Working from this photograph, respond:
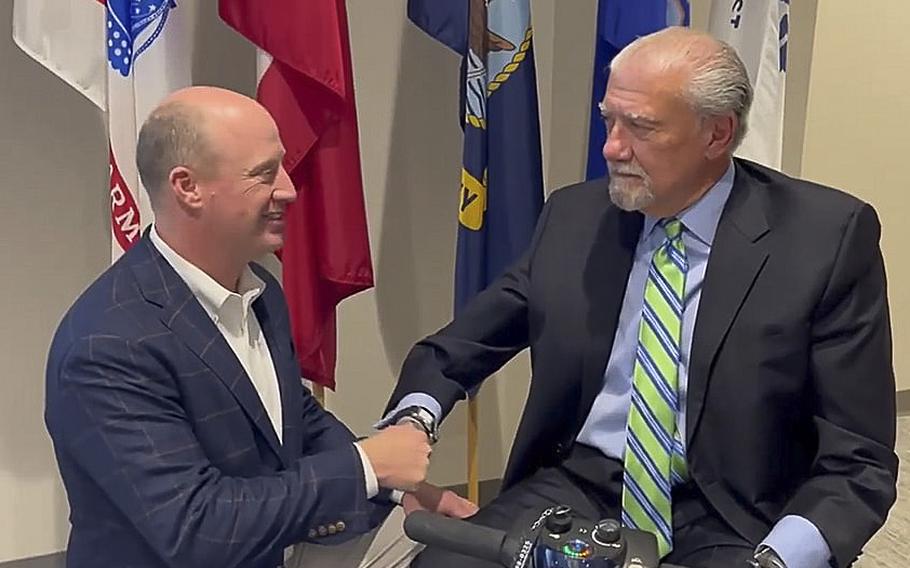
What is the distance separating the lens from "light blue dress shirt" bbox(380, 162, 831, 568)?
5.95 ft

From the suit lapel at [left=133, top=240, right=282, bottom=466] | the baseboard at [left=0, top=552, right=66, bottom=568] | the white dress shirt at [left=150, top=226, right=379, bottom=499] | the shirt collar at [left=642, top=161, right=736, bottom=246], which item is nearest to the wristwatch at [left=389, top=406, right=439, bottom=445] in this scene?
the white dress shirt at [left=150, top=226, right=379, bottom=499]

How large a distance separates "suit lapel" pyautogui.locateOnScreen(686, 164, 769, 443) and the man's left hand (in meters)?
0.40

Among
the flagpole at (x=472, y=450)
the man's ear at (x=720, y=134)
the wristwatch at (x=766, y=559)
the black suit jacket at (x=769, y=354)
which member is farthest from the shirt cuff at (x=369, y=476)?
the flagpole at (x=472, y=450)

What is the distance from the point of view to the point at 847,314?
1.71 m

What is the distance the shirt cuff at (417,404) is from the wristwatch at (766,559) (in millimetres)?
558

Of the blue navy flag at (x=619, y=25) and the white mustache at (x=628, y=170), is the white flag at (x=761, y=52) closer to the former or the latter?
the blue navy flag at (x=619, y=25)

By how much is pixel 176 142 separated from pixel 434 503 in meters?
0.71

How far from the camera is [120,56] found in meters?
2.18

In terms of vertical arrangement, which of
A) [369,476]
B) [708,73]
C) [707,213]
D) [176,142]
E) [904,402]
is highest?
[708,73]

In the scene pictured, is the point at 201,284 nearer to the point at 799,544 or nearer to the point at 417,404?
the point at 417,404

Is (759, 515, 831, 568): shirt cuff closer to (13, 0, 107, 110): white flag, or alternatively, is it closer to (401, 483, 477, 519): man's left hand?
(401, 483, 477, 519): man's left hand

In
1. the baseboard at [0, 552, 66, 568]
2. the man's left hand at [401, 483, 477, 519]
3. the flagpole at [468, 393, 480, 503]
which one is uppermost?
the man's left hand at [401, 483, 477, 519]

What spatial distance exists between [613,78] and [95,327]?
0.88m

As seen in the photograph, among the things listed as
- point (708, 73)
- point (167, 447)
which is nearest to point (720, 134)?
point (708, 73)
